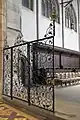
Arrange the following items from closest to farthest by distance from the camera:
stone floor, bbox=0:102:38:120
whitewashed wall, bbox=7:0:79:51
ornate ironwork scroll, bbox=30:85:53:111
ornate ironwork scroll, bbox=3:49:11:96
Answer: stone floor, bbox=0:102:38:120, ornate ironwork scroll, bbox=30:85:53:111, ornate ironwork scroll, bbox=3:49:11:96, whitewashed wall, bbox=7:0:79:51

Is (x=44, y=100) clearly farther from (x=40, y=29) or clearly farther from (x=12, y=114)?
(x=40, y=29)

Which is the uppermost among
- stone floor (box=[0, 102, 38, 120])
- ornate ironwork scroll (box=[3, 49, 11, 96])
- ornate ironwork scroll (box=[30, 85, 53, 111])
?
ornate ironwork scroll (box=[3, 49, 11, 96])

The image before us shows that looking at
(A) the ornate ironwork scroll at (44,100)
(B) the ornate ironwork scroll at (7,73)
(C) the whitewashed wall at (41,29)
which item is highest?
(C) the whitewashed wall at (41,29)

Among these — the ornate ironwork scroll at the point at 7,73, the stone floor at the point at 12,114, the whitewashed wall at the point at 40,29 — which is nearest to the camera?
the stone floor at the point at 12,114

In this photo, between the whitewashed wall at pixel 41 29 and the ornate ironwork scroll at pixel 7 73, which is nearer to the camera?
the ornate ironwork scroll at pixel 7 73

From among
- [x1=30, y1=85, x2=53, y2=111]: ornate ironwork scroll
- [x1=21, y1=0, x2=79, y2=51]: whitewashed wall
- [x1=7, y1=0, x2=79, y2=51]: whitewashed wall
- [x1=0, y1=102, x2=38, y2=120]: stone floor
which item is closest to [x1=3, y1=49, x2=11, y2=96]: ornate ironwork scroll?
[x1=30, y1=85, x2=53, y2=111]: ornate ironwork scroll

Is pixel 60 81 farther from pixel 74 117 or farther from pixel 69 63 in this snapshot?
pixel 74 117

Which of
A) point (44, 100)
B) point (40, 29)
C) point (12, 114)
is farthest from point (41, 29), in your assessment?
point (12, 114)

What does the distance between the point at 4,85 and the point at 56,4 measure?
25.7 ft

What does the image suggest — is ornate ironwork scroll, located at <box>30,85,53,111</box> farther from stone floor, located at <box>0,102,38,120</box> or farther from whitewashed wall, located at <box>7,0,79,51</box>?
whitewashed wall, located at <box>7,0,79,51</box>

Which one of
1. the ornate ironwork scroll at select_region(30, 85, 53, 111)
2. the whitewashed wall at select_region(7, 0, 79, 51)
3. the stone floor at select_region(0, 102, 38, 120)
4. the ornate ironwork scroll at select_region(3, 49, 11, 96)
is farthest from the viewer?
the whitewashed wall at select_region(7, 0, 79, 51)

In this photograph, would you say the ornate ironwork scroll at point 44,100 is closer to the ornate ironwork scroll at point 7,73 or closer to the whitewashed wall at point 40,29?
the ornate ironwork scroll at point 7,73

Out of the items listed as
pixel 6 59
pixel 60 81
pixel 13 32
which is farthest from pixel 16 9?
pixel 60 81

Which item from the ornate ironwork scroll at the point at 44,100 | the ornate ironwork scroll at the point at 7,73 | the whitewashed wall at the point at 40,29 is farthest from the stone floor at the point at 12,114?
the whitewashed wall at the point at 40,29
